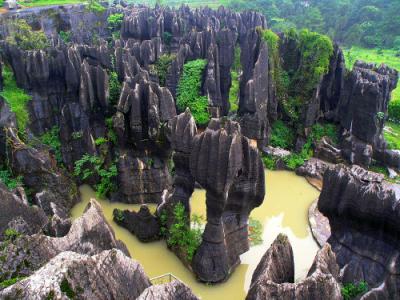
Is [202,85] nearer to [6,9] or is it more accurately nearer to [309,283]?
[309,283]

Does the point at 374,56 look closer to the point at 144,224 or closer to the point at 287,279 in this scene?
the point at 144,224

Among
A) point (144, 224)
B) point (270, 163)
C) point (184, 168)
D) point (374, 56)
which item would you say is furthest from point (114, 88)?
point (374, 56)

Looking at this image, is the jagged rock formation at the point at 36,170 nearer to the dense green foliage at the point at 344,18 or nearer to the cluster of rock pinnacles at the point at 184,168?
the cluster of rock pinnacles at the point at 184,168

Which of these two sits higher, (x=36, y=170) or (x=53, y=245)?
(x=53, y=245)

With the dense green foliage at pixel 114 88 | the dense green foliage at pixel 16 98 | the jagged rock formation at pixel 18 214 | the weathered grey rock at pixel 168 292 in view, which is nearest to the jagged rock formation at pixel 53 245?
the jagged rock formation at pixel 18 214

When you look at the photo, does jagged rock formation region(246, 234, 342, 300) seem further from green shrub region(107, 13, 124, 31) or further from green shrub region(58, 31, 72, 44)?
green shrub region(107, 13, 124, 31)

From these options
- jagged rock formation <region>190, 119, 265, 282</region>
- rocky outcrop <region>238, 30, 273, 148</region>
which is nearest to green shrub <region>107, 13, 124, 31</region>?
rocky outcrop <region>238, 30, 273, 148</region>
